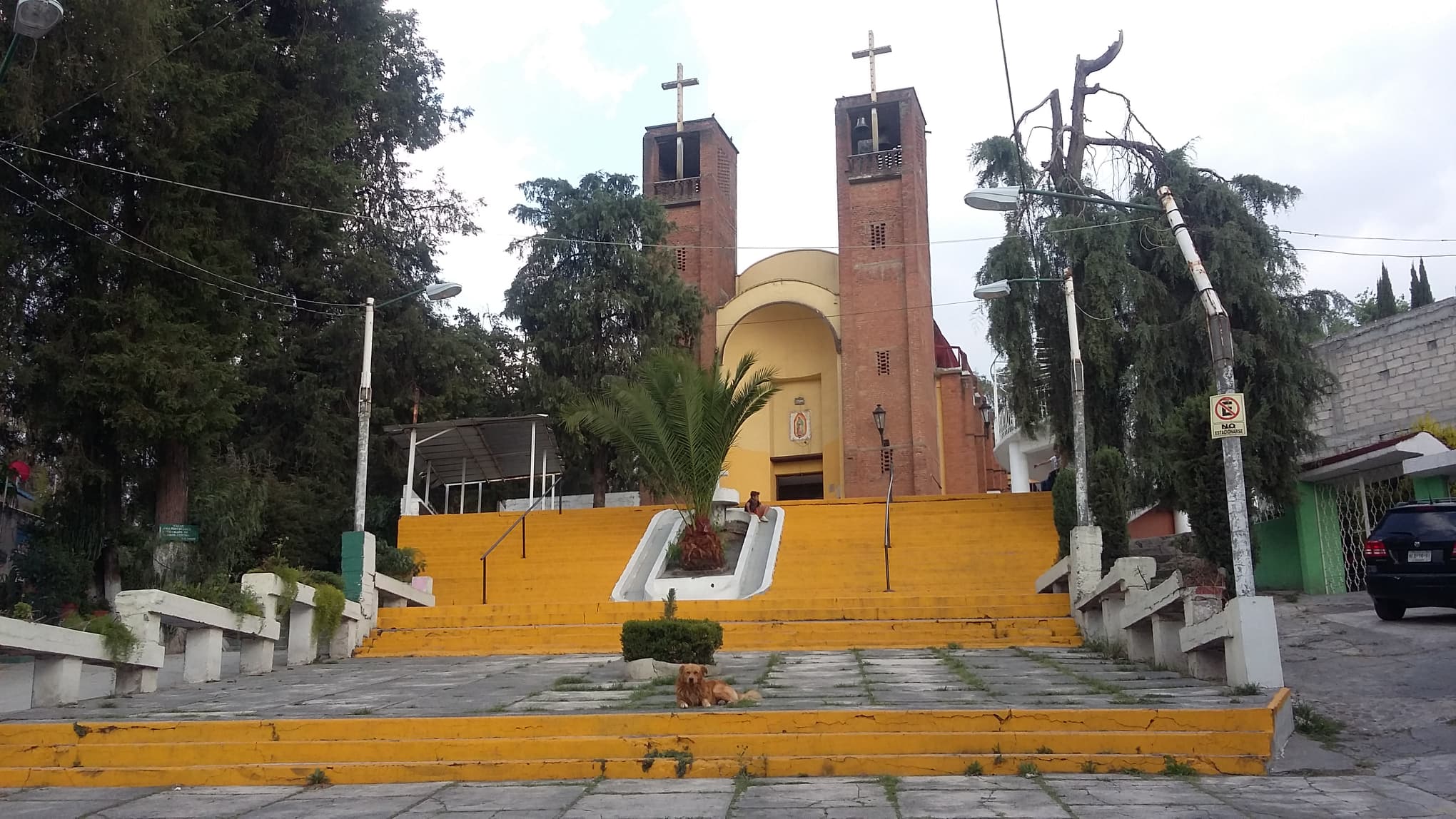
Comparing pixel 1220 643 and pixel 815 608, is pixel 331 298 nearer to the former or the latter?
pixel 815 608

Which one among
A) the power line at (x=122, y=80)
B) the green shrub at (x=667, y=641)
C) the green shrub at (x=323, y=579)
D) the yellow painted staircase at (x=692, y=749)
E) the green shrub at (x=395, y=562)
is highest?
the power line at (x=122, y=80)

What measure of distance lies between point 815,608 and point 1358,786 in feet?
27.6

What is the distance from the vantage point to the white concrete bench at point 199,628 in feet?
34.1

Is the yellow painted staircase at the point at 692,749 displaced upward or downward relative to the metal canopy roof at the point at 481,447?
Answer: downward

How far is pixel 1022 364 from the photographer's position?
68.3ft

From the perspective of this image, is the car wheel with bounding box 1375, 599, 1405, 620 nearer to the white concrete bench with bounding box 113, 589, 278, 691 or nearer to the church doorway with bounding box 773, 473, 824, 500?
the white concrete bench with bounding box 113, 589, 278, 691

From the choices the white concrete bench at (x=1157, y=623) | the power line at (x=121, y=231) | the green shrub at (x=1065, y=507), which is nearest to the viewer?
the white concrete bench at (x=1157, y=623)

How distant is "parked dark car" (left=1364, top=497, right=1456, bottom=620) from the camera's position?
11406 mm

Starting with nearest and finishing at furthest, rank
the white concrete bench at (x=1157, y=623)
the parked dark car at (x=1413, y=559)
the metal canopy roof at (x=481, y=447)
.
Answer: the white concrete bench at (x=1157, y=623), the parked dark car at (x=1413, y=559), the metal canopy roof at (x=481, y=447)

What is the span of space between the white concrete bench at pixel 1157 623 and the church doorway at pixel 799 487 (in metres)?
20.4

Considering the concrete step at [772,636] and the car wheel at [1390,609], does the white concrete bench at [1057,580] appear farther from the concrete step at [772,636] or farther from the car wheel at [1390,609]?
the car wheel at [1390,609]

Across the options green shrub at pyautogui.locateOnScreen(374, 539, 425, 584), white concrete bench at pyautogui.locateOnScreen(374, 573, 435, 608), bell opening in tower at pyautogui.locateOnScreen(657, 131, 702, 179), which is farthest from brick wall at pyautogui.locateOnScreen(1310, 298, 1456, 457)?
bell opening in tower at pyautogui.locateOnScreen(657, 131, 702, 179)

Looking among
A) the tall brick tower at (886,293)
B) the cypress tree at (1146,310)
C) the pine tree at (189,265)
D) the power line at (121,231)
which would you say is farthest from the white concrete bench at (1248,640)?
the tall brick tower at (886,293)

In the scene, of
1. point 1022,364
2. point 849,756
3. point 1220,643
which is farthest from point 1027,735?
point 1022,364
